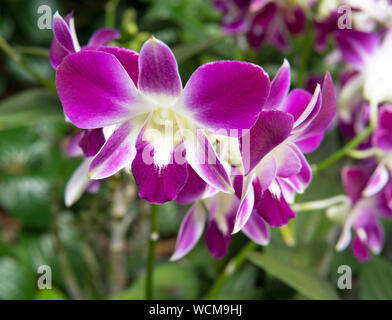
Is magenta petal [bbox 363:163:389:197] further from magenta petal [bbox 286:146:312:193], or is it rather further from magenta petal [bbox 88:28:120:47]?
magenta petal [bbox 88:28:120:47]

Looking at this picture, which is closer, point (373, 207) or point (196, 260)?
point (373, 207)

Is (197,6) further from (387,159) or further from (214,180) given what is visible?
(214,180)

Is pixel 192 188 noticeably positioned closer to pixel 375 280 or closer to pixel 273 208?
pixel 273 208

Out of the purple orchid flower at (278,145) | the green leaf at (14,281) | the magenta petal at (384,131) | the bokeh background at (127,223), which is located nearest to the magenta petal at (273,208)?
the purple orchid flower at (278,145)
